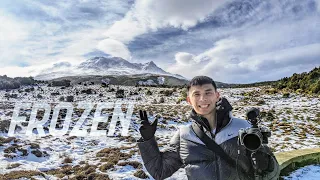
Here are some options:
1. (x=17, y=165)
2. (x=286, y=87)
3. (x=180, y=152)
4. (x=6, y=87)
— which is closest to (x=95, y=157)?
(x=17, y=165)

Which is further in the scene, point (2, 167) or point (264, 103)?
point (264, 103)

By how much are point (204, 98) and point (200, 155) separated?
0.50 metres

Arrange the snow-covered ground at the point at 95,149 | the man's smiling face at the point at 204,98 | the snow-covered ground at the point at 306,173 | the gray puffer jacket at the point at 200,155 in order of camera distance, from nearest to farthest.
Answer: the gray puffer jacket at the point at 200,155
the man's smiling face at the point at 204,98
the snow-covered ground at the point at 306,173
the snow-covered ground at the point at 95,149

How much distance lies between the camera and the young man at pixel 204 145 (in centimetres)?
227

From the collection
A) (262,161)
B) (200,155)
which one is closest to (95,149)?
(200,155)

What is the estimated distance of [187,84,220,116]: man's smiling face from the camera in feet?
7.82

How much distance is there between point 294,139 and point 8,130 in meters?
13.4

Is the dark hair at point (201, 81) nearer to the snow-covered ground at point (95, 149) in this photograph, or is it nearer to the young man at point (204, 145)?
the young man at point (204, 145)

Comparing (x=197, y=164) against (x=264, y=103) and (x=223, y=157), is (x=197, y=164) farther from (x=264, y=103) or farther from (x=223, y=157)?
(x=264, y=103)

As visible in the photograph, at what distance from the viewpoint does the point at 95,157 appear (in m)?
10.1

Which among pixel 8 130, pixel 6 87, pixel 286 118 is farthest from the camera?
pixel 6 87

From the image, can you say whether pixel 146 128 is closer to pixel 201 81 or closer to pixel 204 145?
pixel 204 145

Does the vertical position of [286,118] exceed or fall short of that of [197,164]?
it falls short

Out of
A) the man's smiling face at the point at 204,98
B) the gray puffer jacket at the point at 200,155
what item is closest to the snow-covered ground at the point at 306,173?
the gray puffer jacket at the point at 200,155
